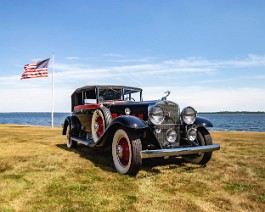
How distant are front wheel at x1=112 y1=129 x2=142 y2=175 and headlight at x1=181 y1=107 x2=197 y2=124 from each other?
1.30 meters

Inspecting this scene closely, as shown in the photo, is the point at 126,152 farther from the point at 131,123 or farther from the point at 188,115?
the point at 188,115

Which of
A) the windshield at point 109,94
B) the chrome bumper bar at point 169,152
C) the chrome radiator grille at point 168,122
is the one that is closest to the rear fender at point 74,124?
the windshield at point 109,94

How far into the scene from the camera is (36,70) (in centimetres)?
1950

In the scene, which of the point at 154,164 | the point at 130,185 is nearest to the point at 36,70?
the point at 154,164

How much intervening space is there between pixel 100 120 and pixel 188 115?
89.7 inches

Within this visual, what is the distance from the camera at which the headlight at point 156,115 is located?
5109 mm

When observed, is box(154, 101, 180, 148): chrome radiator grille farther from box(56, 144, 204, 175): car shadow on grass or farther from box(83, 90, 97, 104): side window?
box(83, 90, 97, 104): side window

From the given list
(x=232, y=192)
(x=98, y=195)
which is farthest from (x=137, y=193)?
(x=232, y=192)

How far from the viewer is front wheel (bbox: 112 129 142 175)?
4.68 m

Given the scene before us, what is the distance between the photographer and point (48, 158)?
650 centimetres

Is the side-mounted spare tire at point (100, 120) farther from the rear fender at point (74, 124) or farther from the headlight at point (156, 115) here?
the rear fender at point (74, 124)

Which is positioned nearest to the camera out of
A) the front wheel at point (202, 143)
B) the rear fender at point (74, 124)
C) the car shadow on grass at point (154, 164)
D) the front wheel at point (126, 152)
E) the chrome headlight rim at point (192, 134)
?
the front wheel at point (126, 152)

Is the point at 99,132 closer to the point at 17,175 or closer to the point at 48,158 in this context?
the point at 48,158

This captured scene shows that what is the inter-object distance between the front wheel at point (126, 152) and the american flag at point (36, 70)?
52.2 ft
